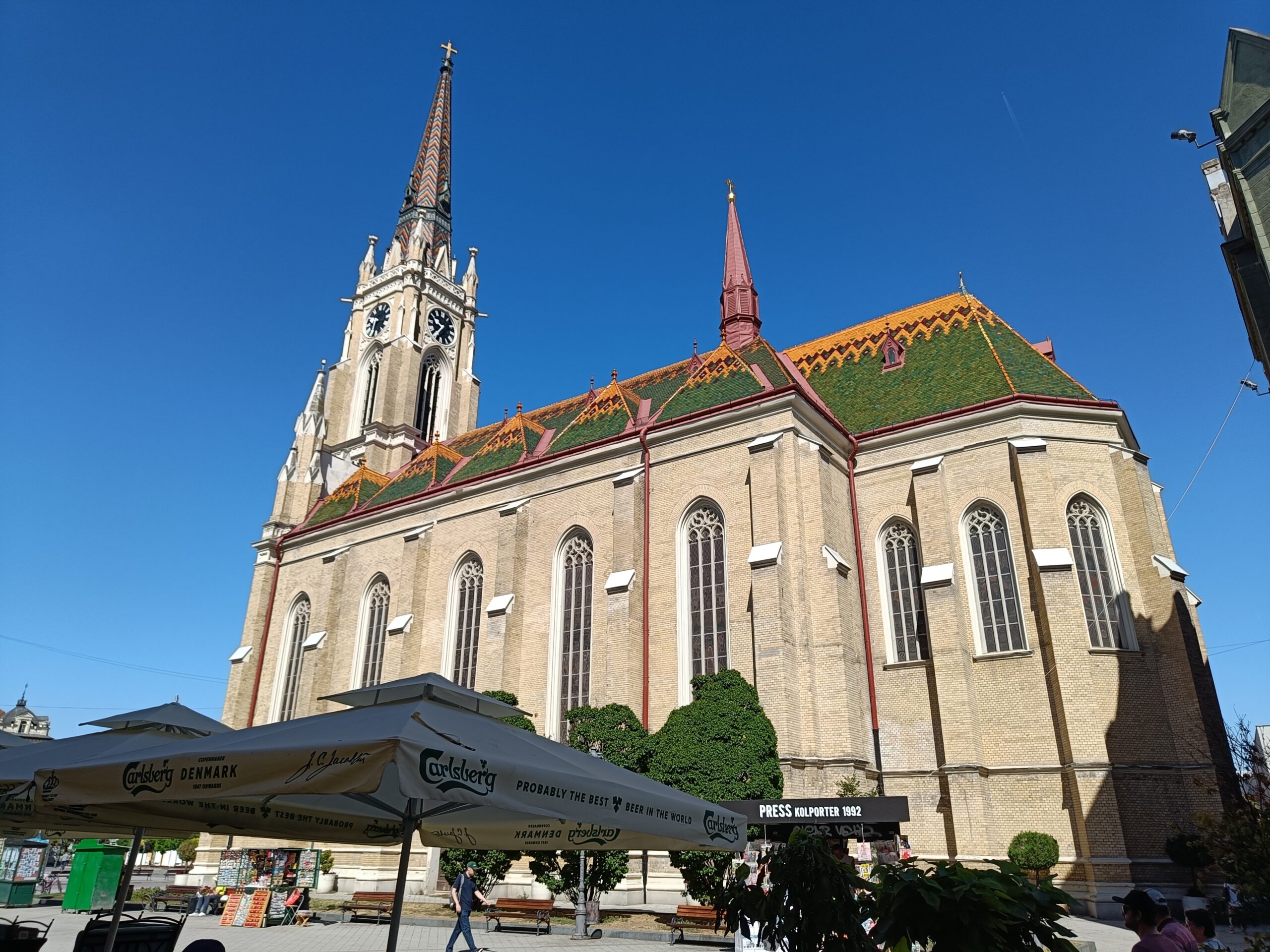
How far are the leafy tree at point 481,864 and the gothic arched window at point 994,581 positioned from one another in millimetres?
12709

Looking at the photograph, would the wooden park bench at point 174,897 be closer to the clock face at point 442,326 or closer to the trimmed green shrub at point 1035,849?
the trimmed green shrub at point 1035,849

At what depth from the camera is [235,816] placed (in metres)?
7.40

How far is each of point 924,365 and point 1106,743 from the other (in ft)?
39.8

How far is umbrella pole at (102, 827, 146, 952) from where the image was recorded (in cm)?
738

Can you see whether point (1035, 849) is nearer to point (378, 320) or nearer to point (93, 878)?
point (93, 878)

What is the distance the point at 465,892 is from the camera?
13.8 metres

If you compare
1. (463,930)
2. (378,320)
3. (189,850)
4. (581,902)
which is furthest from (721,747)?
(378,320)

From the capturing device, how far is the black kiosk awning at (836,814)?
15602 millimetres

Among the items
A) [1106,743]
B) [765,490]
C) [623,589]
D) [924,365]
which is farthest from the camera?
[924,365]

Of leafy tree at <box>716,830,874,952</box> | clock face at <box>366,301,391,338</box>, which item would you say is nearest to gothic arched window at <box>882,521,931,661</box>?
leafy tree at <box>716,830,874,952</box>

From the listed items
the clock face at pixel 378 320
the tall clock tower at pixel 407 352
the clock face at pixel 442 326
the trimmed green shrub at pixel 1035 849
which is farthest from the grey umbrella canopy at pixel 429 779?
the clock face at pixel 442 326

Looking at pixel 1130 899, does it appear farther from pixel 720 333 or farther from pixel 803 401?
pixel 720 333

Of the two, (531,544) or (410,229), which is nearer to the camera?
(531,544)

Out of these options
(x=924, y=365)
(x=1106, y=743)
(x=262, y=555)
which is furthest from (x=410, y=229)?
(x=1106, y=743)
